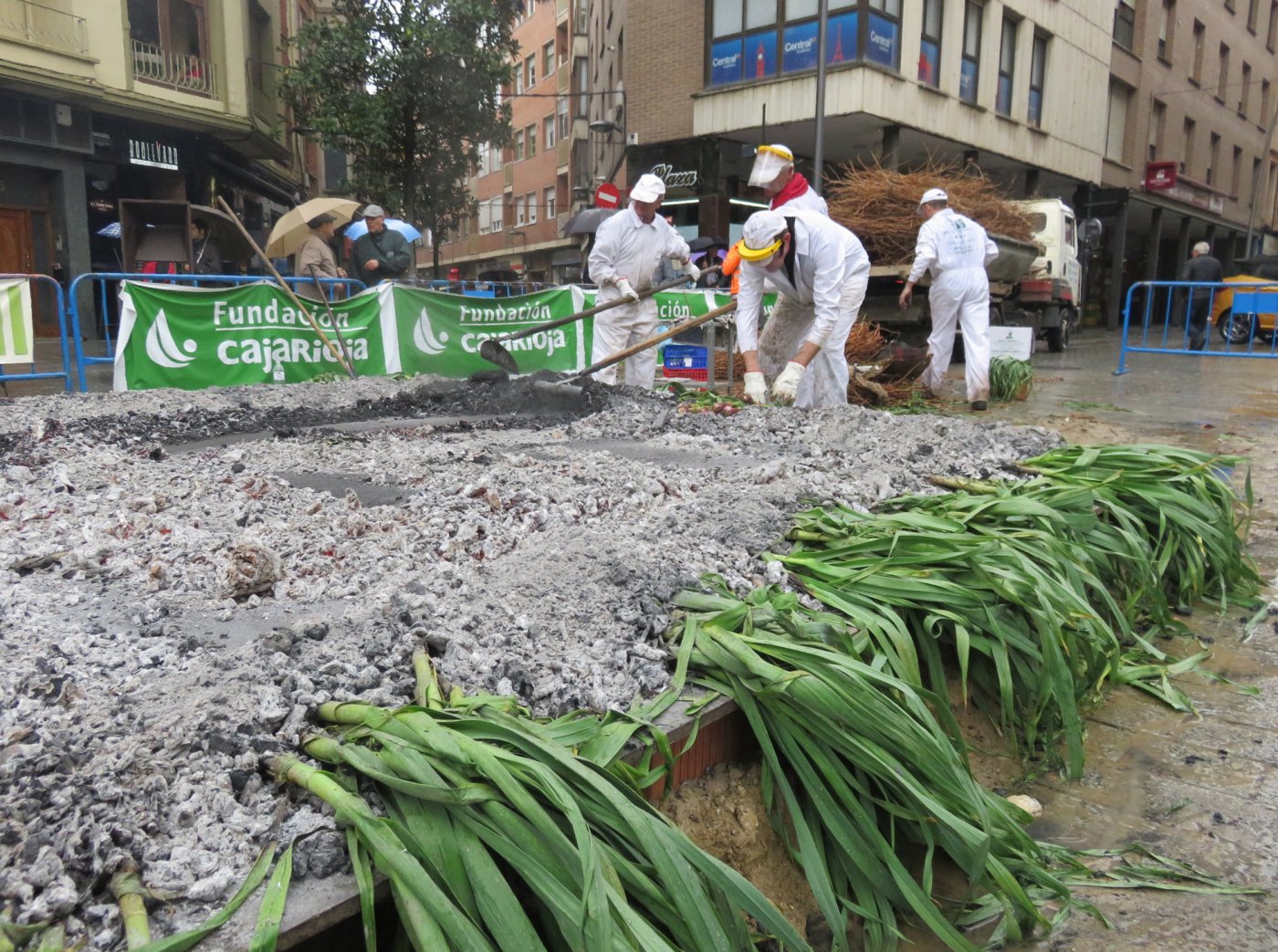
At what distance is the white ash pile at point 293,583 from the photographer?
4.87ft

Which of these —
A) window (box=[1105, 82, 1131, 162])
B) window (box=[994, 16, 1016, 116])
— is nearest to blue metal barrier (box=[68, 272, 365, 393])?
window (box=[994, 16, 1016, 116])

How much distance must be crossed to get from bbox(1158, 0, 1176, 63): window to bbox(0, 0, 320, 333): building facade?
24.3 meters

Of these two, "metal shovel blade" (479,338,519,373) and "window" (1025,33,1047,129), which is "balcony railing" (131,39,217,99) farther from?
"window" (1025,33,1047,129)

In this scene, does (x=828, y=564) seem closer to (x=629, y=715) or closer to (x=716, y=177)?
(x=629, y=715)

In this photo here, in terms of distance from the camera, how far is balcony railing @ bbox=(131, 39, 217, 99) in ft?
57.3

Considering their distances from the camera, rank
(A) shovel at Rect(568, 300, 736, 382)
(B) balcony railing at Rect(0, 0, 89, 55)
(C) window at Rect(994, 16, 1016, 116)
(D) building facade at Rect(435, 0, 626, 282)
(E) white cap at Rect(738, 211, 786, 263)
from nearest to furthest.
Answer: (E) white cap at Rect(738, 211, 786, 263) < (A) shovel at Rect(568, 300, 736, 382) < (B) balcony railing at Rect(0, 0, 89, 55) < (C) window at Rect(994, 16, 1016, 116) < (D) building facade at Rect(435, 0, 626, 282)

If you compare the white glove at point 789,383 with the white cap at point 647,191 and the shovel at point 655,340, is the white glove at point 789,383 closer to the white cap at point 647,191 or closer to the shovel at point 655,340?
the shovel at point 655,340

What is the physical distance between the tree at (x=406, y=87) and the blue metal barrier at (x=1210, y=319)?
12.0 metres

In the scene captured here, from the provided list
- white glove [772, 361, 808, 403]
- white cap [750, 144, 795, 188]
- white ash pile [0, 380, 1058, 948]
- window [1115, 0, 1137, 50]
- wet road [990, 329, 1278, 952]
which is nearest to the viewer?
white ash pile [0, 380, 1058, 948]

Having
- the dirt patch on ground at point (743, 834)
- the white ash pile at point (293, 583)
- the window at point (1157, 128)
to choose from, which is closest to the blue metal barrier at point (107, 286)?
the white ash pile at point (293, 583)

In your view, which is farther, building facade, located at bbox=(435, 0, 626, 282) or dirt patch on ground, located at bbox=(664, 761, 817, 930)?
building facade, located at bbox=(435, 0, 626, 282)

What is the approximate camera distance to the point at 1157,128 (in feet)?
91.2

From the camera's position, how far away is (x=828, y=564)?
2.73m

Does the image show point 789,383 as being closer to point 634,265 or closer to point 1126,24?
point 634,265
